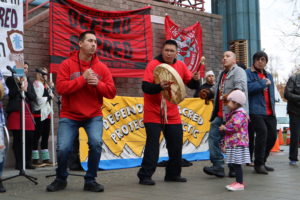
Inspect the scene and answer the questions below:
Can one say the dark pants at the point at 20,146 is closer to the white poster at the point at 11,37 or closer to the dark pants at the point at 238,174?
the white poster at the point at 11,37

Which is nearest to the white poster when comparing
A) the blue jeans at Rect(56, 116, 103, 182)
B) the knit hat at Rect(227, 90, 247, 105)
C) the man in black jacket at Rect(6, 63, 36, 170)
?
the man in black jacket at Rect(6, 63, 36, 170)

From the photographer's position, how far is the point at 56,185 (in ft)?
18.5

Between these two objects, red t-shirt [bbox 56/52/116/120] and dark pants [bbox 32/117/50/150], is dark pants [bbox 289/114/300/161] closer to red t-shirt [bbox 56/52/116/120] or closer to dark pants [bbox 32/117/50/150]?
red t-shirt [bbox 56/52/116/120]

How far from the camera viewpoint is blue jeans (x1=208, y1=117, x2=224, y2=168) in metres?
6.98

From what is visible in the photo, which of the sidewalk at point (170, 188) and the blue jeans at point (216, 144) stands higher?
the blue jeans at point (216, 144)

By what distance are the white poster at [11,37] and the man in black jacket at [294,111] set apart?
5219 millimetres

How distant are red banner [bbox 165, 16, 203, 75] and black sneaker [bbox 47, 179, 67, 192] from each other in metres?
8.19

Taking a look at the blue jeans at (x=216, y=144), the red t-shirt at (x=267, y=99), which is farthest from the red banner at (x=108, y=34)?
the red t-shirt at (x=267, y=99)

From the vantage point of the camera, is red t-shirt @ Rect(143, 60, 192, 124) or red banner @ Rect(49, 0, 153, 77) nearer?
red t-shirt @ Rect(143, 60, 192, 124)

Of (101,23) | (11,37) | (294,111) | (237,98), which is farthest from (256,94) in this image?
(101,23)

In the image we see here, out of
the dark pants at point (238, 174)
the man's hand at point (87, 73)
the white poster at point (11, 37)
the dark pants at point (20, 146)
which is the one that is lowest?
the dark pants at point (238, 174)

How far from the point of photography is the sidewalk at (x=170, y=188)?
514 cm

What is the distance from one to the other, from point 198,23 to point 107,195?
966cm

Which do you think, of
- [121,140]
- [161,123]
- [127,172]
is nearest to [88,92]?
[161,123]
